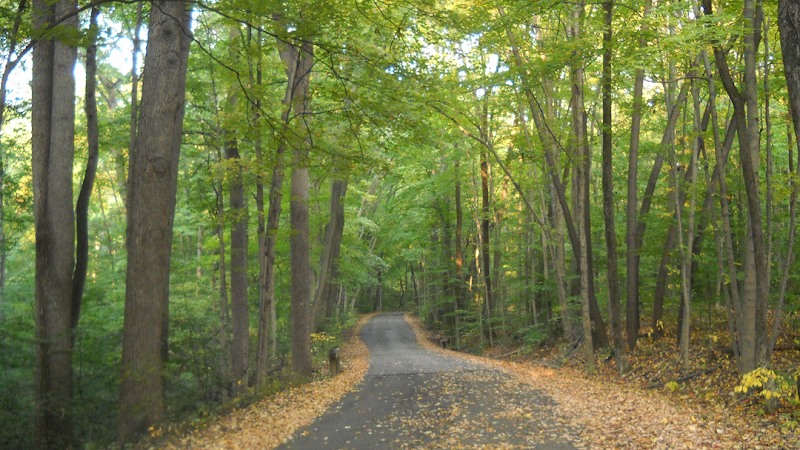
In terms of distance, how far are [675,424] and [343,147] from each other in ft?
21.9

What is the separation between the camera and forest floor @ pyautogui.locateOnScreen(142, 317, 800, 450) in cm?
630

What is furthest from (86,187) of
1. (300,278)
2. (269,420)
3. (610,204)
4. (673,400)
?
(673,400)

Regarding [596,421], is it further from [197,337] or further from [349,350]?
[349,350]

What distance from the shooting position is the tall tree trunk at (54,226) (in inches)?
340

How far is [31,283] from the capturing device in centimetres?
1702

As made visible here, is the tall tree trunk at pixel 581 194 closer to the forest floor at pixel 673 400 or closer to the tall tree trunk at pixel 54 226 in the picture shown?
the forest floor at pixel 673 400

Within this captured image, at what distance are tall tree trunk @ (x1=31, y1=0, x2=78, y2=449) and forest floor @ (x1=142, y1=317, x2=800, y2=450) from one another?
9.43 feet

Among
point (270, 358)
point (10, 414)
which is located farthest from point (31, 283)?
point (10, 414)

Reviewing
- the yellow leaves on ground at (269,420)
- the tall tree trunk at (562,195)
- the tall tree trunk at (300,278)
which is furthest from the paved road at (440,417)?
the tall tree trunk at (562,195)

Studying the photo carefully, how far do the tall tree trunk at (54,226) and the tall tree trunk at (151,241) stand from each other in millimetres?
2213

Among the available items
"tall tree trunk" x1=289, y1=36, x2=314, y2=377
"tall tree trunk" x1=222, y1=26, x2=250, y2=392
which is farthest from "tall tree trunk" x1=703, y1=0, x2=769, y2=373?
"tall tree trunk" x1=222, y1=26, x2=250, y2=392

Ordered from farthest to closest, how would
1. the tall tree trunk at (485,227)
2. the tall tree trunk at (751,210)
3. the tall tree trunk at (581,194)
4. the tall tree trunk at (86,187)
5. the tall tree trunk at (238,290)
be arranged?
the tall tree trunk at (485,227) < the tall tree trunk at (581,194) < the tall tree trunk at (238,290) < the tall tree trunk at (86,187) < the tall tree trunk at (751,210)

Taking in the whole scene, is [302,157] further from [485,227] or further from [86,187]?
[485,227]

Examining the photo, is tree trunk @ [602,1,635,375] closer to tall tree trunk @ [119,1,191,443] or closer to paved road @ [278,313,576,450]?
paved road @ [278,313,576,450]
